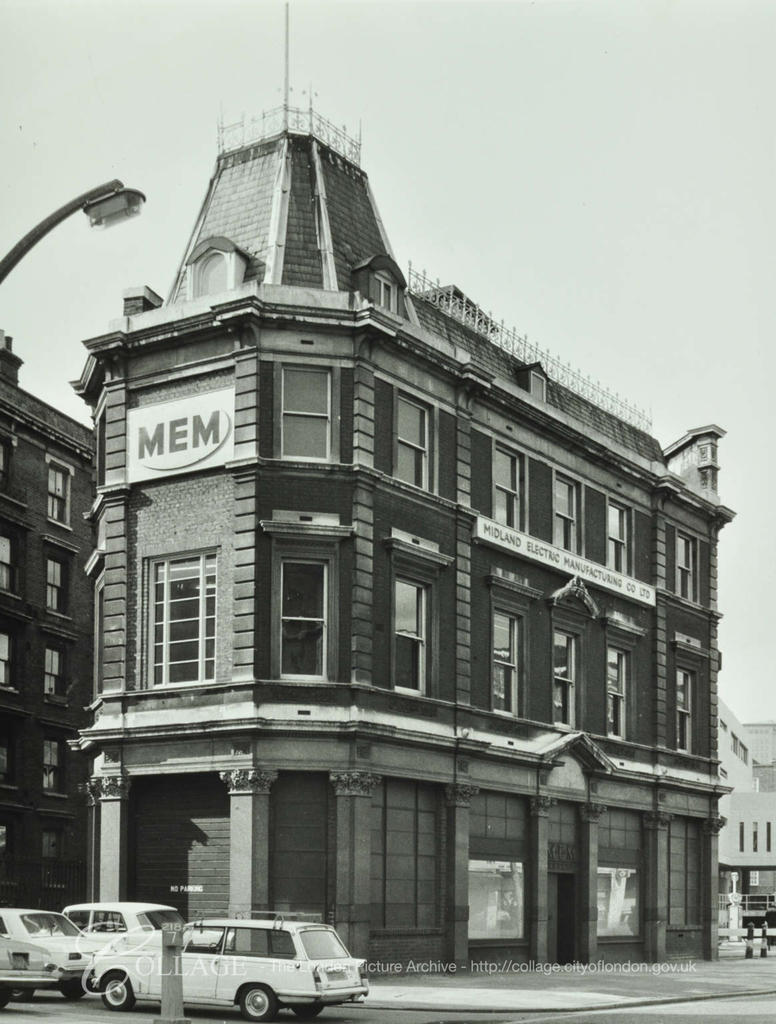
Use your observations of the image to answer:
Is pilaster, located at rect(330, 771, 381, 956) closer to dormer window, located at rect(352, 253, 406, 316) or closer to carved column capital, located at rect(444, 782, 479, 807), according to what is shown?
carved column capital, located at rect(444, 782, 479, 807)

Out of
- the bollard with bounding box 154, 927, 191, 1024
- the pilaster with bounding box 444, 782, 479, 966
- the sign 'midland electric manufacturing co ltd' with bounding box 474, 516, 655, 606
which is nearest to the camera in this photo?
the bollard with bounding box 154, 927, 191, 1024

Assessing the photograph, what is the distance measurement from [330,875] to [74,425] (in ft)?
79.6

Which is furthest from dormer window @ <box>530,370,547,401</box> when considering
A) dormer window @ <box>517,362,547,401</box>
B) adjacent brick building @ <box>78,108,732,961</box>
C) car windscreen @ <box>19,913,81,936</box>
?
car windscreen @ <box>19,913,81,936</box>

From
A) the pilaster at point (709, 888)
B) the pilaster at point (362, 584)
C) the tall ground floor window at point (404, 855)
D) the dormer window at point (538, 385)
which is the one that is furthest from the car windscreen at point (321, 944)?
the pilaster at point (709, 888)

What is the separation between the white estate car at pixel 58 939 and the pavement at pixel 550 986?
4872mm

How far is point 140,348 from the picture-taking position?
3259 cm

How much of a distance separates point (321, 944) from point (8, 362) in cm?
2808

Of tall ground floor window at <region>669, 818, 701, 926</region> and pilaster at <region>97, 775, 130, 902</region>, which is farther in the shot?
tall ground floor window at <region>669, 818, 701, 926</region>

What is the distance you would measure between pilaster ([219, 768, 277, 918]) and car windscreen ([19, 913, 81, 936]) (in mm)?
3554

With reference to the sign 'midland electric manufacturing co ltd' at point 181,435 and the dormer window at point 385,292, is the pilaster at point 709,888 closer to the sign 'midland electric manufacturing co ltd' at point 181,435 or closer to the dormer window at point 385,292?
the dormer window at point 385,292

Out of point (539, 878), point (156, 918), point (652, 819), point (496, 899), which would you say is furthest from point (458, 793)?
point (652, 819)

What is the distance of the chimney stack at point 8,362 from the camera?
153 feet

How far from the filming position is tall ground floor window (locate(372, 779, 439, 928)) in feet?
102

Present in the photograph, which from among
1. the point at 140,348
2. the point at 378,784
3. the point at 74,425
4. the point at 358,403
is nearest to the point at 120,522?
the point at 140,348
